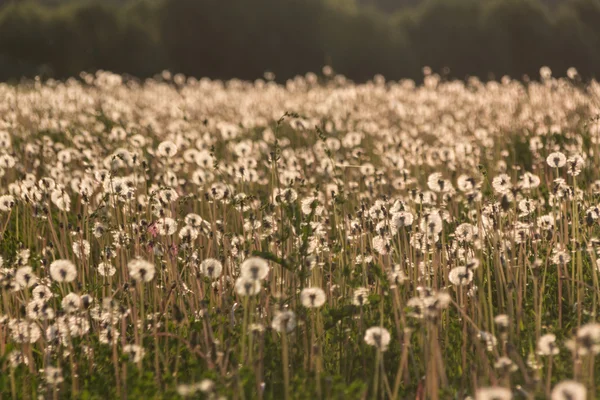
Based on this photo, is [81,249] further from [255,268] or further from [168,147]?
[255,268]

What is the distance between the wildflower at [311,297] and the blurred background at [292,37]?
30051 millimetres

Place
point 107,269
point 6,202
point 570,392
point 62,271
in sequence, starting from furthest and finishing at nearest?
point 6,202 < point 107,269 < point 62,271 < point 570,392

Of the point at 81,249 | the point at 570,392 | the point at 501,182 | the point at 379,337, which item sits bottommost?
the point at 570,392

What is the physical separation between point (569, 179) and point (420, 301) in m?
3.86

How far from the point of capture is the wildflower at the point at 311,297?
107 inches

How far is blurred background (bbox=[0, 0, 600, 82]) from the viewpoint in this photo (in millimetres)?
33000

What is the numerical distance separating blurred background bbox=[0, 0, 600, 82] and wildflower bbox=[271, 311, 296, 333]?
30.1 metres

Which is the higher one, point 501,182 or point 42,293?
point 501,182

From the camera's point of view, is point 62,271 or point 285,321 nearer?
point 285,321

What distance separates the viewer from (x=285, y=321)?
260cm

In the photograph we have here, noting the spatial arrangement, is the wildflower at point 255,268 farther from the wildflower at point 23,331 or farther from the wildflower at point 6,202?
the wildflower at point 6,202

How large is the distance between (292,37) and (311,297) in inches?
1346

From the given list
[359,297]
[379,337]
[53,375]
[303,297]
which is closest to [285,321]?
[303,297]

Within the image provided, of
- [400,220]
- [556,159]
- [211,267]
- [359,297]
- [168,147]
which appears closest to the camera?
[359,297]
